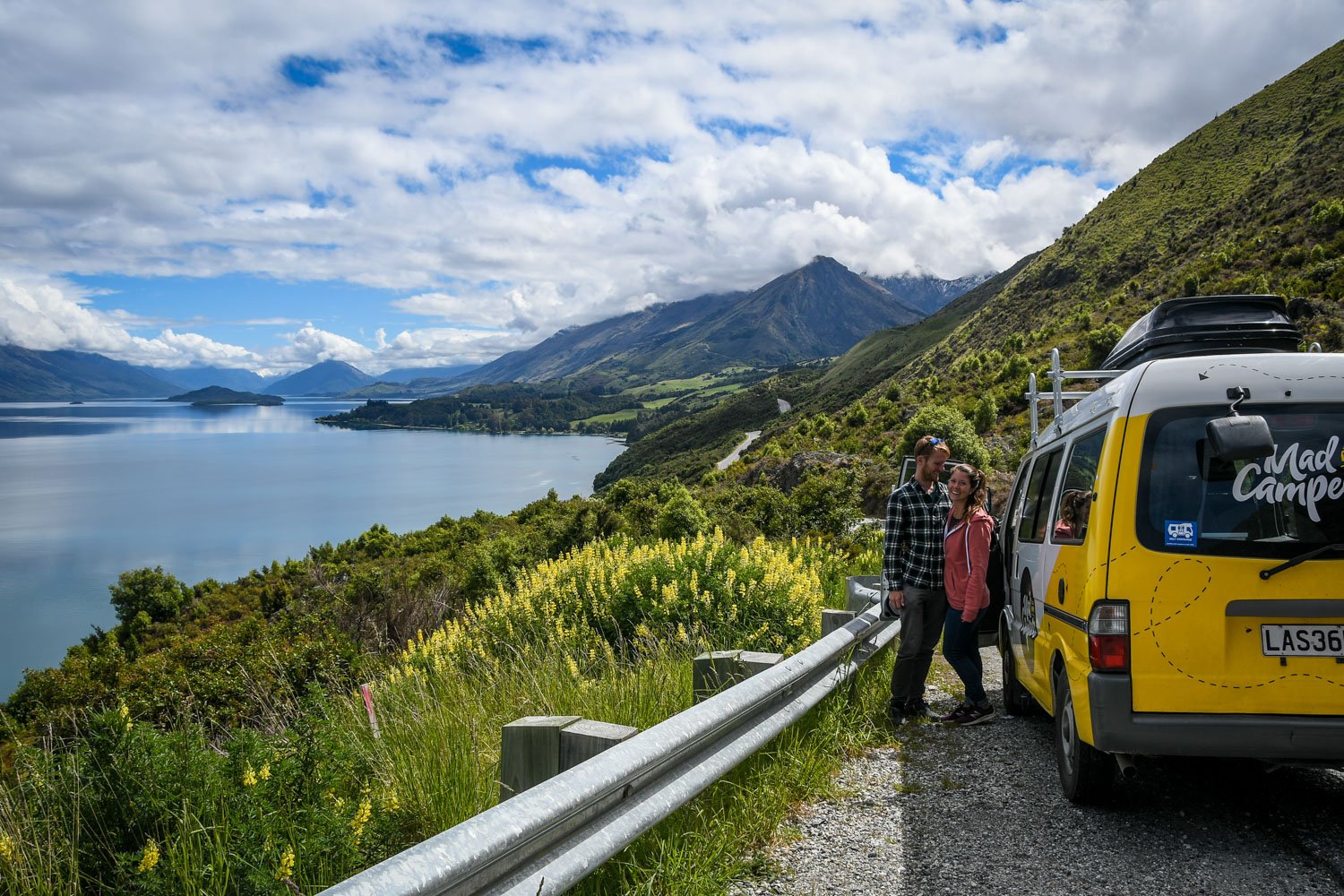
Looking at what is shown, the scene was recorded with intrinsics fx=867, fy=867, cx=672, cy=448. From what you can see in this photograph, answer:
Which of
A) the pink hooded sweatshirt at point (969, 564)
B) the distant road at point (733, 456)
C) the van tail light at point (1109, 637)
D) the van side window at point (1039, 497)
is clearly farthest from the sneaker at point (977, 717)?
the distant road at point (733, 456)

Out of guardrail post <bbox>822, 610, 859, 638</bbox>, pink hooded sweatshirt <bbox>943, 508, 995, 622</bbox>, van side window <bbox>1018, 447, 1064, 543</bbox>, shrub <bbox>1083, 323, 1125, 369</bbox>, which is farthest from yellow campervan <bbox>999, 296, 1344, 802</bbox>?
shrub <bbox>1083, 323, 1125, 369</bbox>

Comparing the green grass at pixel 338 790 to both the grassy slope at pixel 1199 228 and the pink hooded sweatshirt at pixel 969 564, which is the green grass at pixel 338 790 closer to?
the pink hooded sweatshirt at pixel 969 564

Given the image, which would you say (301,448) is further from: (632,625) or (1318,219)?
(632,625)

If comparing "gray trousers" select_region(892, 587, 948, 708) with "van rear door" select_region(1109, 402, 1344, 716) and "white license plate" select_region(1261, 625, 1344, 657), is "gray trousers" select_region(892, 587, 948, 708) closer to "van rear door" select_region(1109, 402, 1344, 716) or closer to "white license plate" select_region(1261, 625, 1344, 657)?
"van rear door" select_region(1109, 402, 1344, 716)

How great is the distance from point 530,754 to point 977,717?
3.95 m

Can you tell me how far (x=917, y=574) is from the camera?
603 cm

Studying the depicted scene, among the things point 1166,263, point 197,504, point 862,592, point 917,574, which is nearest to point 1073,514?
point 917,574

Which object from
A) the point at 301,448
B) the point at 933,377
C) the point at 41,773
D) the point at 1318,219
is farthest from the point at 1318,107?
the point at 301,448

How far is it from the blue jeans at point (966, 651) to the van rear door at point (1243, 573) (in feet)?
7.77

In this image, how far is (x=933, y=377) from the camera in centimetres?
5359

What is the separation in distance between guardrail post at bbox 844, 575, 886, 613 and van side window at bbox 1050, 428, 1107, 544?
2.18m

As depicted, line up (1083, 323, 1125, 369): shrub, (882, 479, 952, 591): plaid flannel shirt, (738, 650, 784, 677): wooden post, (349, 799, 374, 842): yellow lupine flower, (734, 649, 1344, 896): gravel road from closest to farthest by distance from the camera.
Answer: (349, 799, 374, 842): yellow lupine flower
(734, 649, 1344, 896): gravel road
(738, 650, 784, 677): wooden post
(882, 479, 952, 591): plaid flannel shirt
(1083, 323, 1125, 369): shrub

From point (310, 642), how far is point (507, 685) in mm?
6195

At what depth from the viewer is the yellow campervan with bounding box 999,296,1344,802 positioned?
3455 millimetres
